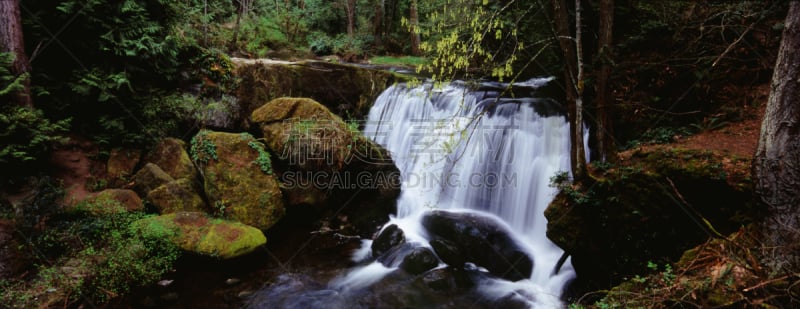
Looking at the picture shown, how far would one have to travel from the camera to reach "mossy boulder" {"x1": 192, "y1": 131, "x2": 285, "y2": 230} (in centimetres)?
714

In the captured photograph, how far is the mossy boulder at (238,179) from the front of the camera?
7141 mm

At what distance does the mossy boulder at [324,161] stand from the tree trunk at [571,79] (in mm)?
4755

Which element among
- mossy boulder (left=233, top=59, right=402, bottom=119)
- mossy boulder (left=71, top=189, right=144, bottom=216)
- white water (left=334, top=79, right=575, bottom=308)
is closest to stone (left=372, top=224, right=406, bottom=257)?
white water (left=334, top=79, right=575, bottom=308)

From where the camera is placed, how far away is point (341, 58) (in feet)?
63.1

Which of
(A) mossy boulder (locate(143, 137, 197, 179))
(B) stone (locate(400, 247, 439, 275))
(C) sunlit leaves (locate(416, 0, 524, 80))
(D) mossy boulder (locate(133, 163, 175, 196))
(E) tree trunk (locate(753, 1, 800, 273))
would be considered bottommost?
(B) stone (locate(400, 247, 439, 275))

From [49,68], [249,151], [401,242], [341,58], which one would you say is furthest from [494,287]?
[341,58]

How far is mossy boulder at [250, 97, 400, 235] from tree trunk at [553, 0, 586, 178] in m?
4.76

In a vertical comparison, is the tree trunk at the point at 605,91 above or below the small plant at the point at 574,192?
above

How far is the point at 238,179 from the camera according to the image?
24.0ft

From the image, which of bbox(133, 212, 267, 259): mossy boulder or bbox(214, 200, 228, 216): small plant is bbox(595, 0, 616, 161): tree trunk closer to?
bbox(133, 212, 267, 259): mossy boulder

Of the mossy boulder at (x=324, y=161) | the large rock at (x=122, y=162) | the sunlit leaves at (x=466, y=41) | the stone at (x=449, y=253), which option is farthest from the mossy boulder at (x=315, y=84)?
the stone at (x=449, y=253)

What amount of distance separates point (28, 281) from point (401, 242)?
582 cm

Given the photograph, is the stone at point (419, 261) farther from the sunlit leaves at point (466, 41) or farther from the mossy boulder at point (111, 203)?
the mossy boulder at point (111, 203)

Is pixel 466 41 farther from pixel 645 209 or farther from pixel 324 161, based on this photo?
pixel 324 161
